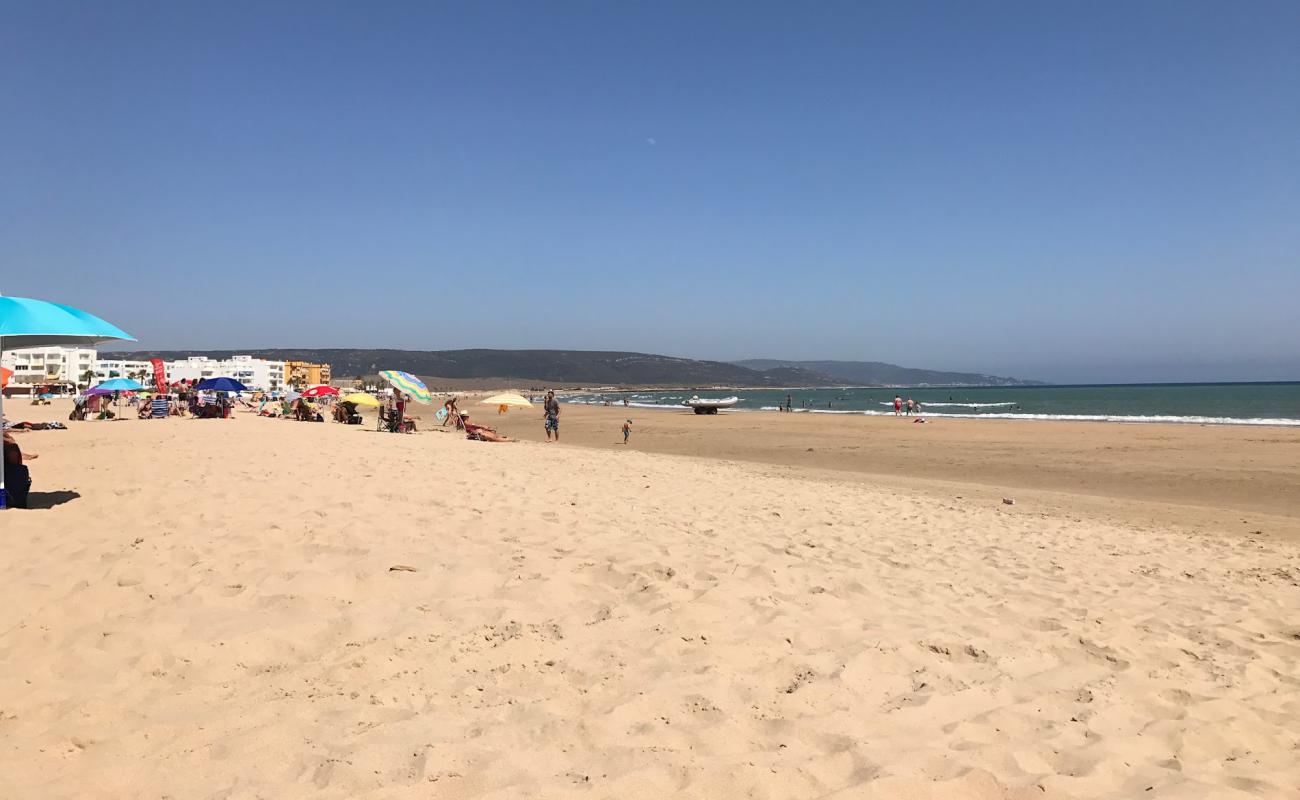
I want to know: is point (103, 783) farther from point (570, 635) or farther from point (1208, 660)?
point (1208, 660)

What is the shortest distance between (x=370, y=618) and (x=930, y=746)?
3.09 meters

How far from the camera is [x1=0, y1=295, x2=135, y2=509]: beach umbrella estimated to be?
20.7ft

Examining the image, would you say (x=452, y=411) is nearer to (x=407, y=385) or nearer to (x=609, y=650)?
(x=407, y=385)

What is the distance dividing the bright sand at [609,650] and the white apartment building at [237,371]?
6305cm

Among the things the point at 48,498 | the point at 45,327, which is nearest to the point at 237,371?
the point at 48,498

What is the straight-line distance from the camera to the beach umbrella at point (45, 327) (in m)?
6.32

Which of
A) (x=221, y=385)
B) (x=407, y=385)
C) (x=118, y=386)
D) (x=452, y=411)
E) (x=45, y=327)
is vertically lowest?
(x=452, y=411)

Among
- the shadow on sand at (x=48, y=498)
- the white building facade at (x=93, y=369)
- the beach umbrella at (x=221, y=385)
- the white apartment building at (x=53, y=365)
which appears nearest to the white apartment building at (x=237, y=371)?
the white building facade at (x=93, y=369)

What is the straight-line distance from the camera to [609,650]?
3.92m

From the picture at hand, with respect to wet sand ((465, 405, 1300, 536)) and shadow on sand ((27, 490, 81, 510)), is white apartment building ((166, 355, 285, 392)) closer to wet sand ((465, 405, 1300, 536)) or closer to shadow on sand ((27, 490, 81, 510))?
wet sand ((465, 405, 1300, 536))

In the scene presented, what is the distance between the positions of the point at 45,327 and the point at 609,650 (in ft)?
19.9

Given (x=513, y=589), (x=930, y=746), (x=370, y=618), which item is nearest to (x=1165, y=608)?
(x=930, y=746)

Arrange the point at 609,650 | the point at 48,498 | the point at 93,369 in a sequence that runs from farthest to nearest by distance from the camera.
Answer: the point at 93,369 → the point at 48,498 → the point at 609,650

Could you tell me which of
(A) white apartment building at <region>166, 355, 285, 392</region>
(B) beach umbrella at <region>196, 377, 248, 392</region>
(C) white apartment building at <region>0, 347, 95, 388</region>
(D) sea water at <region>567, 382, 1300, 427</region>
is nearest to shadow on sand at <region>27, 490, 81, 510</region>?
(B) beach umbrella at <region>196, 377, 248, 392</region>
